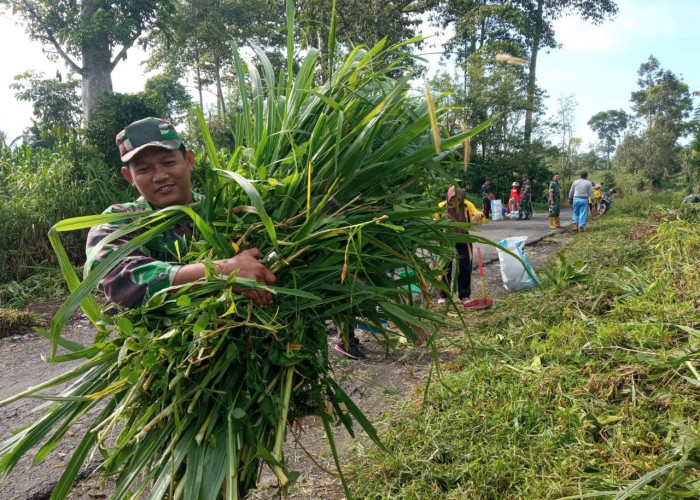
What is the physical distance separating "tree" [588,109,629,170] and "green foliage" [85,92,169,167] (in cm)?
9884

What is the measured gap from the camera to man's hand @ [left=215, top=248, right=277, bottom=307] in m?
1.23

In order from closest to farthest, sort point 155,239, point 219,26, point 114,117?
1. point 155,239
2. point 114,117
3. point 219,26

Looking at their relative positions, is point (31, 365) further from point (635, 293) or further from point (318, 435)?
point (635, 293)

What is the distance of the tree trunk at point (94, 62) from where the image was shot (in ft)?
54.1

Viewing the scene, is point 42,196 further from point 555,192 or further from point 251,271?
point 555,192

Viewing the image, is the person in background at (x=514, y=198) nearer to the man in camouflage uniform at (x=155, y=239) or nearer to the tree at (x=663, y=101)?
the man in camouflage uniform at (x=155, y=239)

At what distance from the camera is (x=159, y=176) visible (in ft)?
5.24

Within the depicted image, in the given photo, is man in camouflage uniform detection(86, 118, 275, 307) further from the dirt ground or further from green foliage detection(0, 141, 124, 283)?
green foliage detection(0, 141, 124, 283)

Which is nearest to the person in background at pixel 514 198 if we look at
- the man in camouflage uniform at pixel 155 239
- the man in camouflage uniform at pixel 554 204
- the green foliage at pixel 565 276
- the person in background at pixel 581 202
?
the man in camouflage uniform at pixel 554 204

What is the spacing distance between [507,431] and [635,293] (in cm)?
185

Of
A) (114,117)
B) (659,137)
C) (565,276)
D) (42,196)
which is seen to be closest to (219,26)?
(114,117)

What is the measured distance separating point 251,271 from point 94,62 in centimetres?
1978

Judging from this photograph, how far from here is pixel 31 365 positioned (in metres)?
4.71

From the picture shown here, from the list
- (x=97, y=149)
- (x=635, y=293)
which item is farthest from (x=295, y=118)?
(x=97, y=149)
